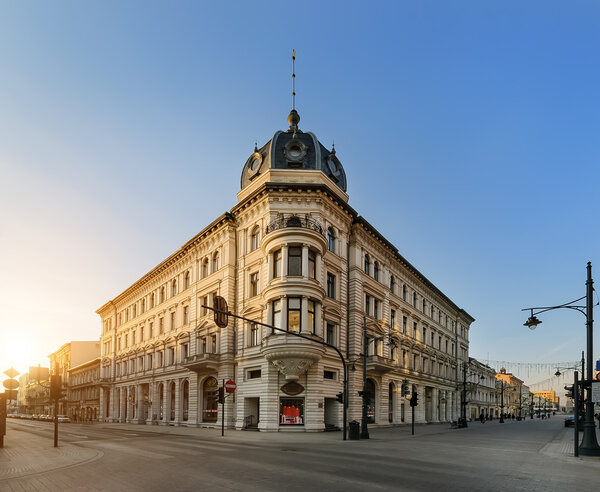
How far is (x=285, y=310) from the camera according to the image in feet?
114

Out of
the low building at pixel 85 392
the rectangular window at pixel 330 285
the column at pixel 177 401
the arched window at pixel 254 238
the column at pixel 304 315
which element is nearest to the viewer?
the column at pixel 304 315

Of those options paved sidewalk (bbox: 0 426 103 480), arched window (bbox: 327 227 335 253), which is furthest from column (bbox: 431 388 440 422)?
paved sidewalk (bbox: 0 426 103 480)

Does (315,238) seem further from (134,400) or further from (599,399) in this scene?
(134,400)

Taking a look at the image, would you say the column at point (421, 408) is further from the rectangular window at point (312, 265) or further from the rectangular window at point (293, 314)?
the rectangular window at point (293, 314)

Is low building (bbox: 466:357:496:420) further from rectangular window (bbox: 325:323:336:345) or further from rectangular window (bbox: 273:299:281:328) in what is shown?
rectangular window (bbox: 273:299:281:328)

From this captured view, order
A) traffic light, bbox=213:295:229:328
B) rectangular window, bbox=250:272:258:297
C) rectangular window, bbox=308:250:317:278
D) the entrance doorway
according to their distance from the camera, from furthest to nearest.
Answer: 1. rectangular window, bbox=250:272:258:297
2. the entrance doorway
3. rectangular window, bbox=308:250:317:278
4. traffic light, bbox=213:295:229:328

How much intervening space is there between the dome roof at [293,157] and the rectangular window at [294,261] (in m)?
7.95

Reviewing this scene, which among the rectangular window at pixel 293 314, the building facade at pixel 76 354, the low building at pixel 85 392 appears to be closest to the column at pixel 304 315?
the rectangular window at pixel 293 314

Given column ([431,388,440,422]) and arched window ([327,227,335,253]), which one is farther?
column ([431,388,440,422])

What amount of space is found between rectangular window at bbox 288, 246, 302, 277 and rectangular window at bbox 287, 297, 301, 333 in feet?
6.26

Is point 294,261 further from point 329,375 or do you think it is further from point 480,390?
point 480,390

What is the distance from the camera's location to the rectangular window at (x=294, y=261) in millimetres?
35594

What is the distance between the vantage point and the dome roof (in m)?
40.5

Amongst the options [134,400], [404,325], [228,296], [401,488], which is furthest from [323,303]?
[134,400]
